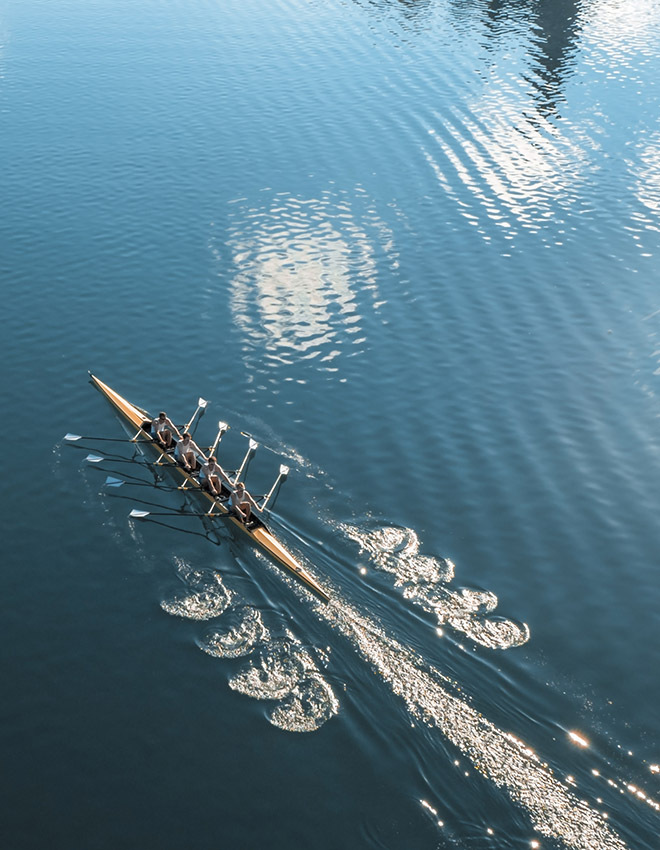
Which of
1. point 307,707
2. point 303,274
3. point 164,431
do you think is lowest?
point 307,707

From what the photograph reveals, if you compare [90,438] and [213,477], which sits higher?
[213,477]

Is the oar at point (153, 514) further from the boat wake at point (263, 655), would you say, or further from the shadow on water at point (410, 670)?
the boat wake at point (263, 655)

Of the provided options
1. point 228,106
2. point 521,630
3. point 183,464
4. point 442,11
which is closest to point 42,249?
point 183,464

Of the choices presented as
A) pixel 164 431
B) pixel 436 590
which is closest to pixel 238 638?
pixel 436 590

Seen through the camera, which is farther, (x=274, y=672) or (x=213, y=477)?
(x=213, y=477)

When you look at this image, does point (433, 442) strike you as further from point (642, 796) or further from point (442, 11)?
point (442, 11)

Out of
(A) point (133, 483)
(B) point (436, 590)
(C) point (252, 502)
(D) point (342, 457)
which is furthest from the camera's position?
(D) point (342, 457)

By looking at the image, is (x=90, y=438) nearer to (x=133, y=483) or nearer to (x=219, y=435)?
(x=133, y=483)
